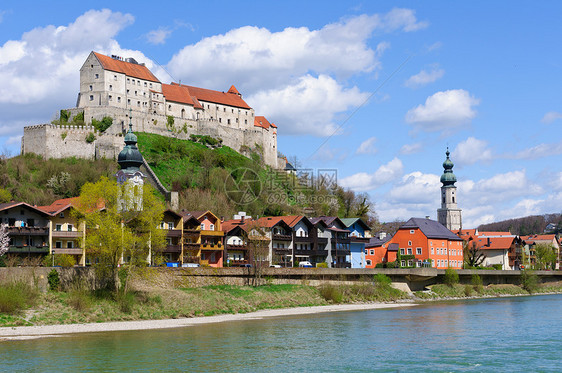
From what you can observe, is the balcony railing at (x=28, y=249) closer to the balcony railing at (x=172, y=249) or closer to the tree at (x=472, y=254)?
the balcony railing at (x=172, y=249)

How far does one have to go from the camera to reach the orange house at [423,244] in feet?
351

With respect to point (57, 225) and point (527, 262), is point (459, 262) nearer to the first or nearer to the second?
point (527, 262)

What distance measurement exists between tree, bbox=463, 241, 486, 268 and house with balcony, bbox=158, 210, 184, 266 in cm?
6240

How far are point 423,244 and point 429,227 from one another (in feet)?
14.6

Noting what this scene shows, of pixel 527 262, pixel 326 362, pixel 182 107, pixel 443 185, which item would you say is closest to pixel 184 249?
pixel 326 362

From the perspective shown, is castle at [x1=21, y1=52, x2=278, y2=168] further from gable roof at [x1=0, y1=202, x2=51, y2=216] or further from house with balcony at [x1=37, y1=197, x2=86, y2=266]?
gable roof at [x1=0, y1=202, x2=51, y2=216]

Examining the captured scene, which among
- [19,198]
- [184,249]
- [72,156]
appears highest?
[72,156]

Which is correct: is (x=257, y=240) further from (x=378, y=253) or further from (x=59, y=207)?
(x=378, y=253)

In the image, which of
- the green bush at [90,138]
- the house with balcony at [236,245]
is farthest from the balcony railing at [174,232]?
the green bush at [90,138]

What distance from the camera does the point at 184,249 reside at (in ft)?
255

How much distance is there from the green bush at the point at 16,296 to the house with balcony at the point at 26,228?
12907 millimetres

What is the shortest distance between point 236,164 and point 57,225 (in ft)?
229

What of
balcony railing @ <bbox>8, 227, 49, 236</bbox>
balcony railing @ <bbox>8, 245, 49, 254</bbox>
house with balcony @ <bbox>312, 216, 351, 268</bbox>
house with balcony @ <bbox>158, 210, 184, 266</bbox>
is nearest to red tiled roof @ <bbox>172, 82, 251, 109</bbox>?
house with balcony @ <bbox>312, 216, 351, 268</bbox>

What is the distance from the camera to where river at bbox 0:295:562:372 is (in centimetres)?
3491
